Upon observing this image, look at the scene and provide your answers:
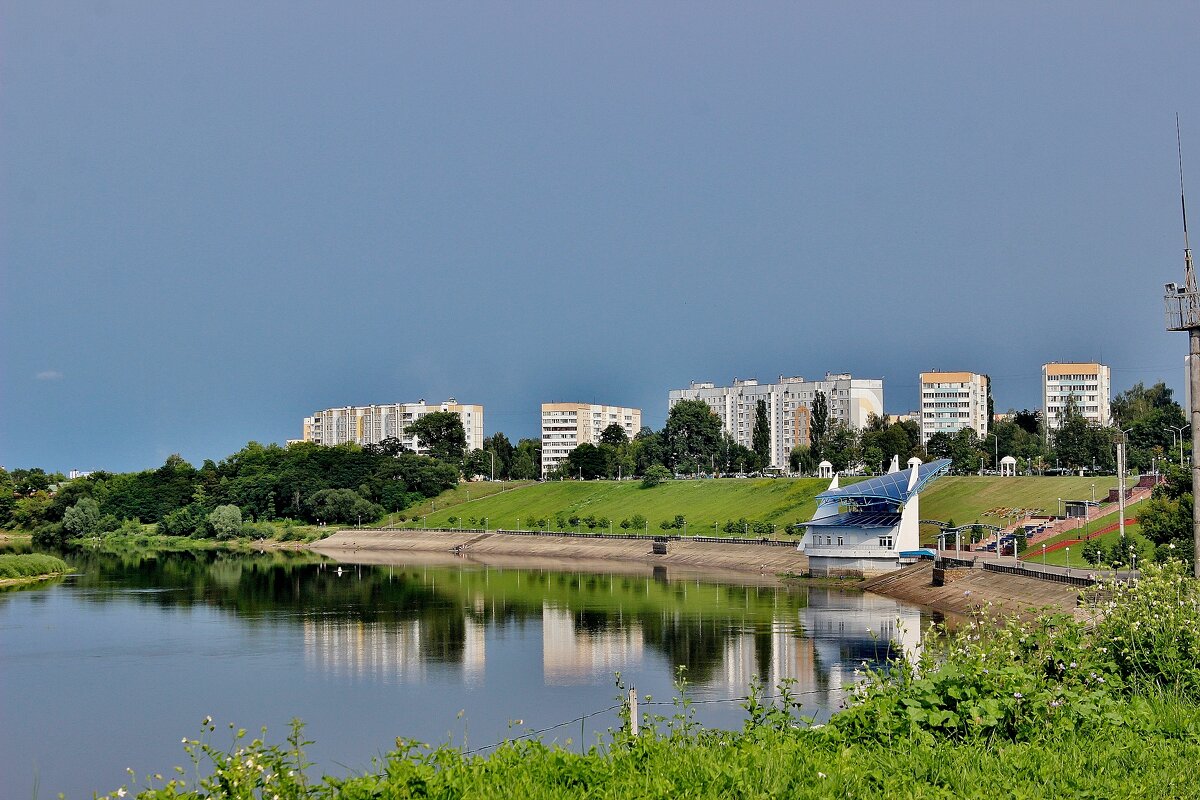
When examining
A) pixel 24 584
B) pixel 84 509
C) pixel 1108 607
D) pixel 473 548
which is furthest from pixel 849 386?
pixel 1108 607

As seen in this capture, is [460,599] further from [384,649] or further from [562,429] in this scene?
[562,429]

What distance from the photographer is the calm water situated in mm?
27281

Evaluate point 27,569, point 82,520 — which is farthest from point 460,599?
point 82,520

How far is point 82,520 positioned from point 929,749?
404ft

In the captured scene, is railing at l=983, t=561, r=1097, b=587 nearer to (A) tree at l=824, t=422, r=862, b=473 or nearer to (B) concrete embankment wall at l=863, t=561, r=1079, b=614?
(B) concrete embankment wall at l=863, t=561, r=1079, b=614

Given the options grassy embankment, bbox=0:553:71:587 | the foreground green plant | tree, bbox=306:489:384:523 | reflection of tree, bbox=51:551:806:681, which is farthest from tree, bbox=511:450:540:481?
grassy embankment, bbox=0:553:71:587

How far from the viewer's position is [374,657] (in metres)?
39.6

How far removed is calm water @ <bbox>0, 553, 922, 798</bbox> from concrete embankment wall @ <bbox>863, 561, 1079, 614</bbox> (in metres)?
2.00

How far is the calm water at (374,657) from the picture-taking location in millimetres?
27281

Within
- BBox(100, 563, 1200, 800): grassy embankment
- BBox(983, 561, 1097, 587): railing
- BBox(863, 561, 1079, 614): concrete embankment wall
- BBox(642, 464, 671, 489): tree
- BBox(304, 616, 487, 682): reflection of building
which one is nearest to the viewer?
BBox(100, 563, 1200, 800): grassy embankment

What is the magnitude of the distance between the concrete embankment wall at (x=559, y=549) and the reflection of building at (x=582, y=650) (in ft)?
86.8

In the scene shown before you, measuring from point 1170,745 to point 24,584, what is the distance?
71.6 metres

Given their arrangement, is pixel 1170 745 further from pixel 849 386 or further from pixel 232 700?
pixel 849 386

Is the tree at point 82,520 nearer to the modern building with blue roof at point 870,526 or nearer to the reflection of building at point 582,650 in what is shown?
the modern building with blue roof at point 870,526
